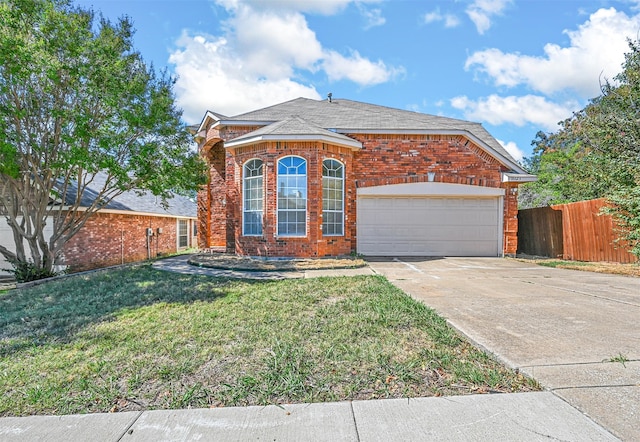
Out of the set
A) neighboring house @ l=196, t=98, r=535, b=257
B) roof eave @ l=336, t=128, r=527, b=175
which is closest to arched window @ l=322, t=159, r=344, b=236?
neighboring house @ l=196, t=98, r=535, b=257

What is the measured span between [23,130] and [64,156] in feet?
5.97

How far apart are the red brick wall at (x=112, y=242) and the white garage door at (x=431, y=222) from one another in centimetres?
1010

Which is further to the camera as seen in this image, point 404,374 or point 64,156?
point 64,156

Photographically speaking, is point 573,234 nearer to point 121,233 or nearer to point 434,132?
point 434,132

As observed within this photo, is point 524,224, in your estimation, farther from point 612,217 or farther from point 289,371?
point 289,371

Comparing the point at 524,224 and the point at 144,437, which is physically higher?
the point at 524,224

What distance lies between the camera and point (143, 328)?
14.6ft

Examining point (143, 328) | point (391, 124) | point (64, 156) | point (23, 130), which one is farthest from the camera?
point (391, 124)

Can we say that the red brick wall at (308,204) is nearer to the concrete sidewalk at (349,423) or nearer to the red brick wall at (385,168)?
the red brick wall at (385,168)

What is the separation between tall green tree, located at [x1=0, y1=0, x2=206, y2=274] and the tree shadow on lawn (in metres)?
3.17

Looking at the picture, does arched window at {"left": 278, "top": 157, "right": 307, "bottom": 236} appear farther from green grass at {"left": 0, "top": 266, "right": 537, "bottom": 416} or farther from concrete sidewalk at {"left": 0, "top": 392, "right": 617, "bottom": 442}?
concrete sidewalk at {"left": 0, "top": 392, "right": 617, "bottom": 442}

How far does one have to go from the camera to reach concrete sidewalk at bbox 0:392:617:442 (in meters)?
2.27

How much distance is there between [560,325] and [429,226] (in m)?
8.24

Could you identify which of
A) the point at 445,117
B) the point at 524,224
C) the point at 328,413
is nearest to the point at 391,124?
the point at 445,117
